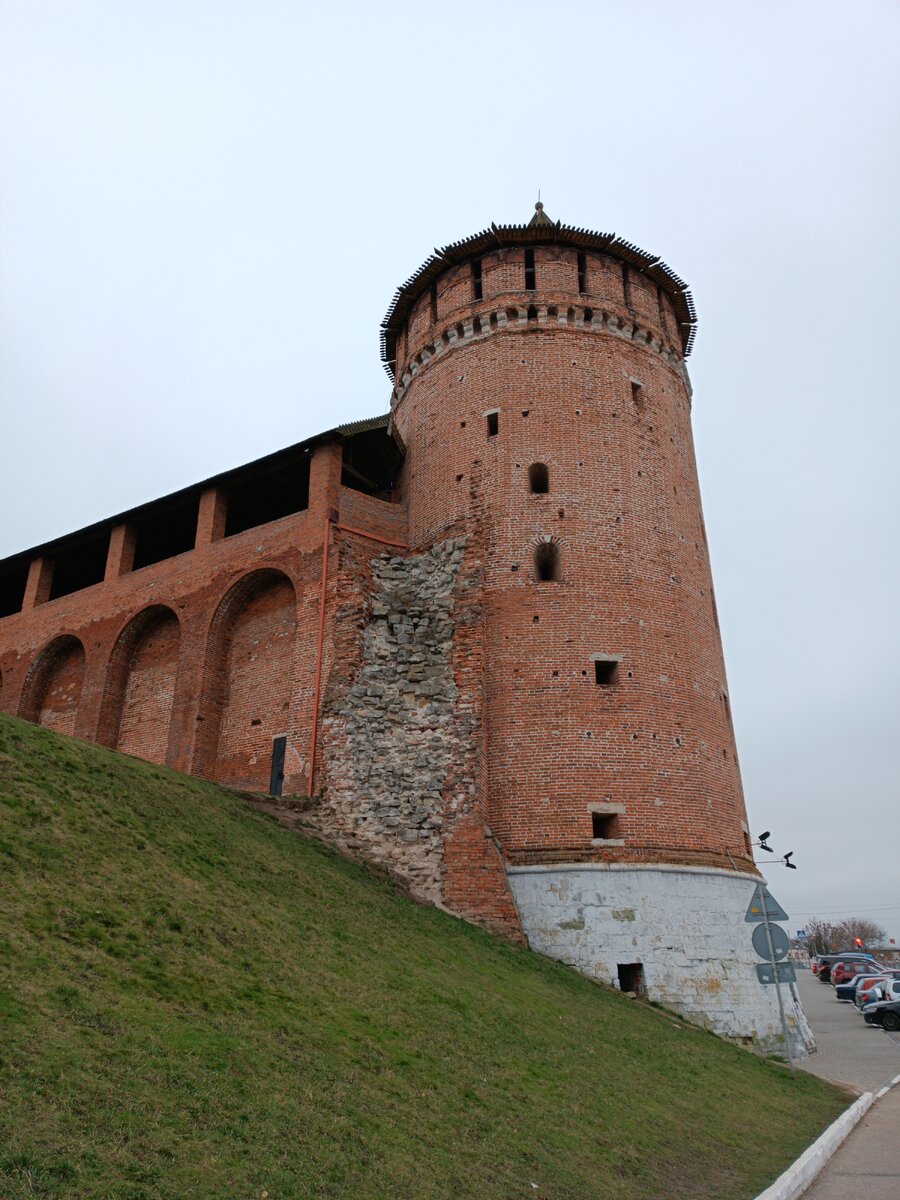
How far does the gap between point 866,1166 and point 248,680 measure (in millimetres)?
15650

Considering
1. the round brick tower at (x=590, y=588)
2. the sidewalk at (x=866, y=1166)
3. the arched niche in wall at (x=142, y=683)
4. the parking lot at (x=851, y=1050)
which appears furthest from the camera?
the arched niche in wall at (x=142, y=683)

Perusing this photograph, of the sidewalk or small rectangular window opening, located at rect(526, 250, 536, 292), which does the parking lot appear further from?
small rectangular window opening, located at rect(526, 250, 536, 292)

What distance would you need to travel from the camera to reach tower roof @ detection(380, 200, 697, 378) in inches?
923

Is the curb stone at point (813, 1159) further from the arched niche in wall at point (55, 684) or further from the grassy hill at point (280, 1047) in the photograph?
the arched niche in wall at point (55, 684)

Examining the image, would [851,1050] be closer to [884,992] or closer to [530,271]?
[884,992]

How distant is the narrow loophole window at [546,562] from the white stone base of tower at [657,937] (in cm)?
628

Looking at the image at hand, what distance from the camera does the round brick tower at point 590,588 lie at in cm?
1700

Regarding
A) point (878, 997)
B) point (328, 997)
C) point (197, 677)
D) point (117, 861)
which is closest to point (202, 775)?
point (197, 677)

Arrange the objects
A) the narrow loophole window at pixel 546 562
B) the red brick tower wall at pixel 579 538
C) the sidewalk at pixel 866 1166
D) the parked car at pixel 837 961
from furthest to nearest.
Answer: the parked car at pixel 837 961 → the narrow loophole window at pixel 546 562 → the red brick tower wall at pixel 579 538 → the sidewalk at pixel 866 1166

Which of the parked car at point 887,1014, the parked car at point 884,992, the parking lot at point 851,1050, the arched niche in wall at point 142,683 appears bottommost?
the parking lot at point 851,1050

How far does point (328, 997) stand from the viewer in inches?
360

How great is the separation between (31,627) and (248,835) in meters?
15.8

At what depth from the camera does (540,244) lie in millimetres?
23672

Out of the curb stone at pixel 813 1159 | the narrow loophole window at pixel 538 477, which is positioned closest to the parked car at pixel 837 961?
the narrow loophole window at pixel 538 477
